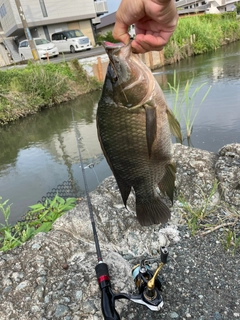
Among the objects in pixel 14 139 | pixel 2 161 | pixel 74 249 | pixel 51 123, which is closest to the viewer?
pixel 74 249

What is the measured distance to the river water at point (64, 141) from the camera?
5.39 m

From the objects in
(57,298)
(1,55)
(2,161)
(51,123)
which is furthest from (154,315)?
(1,55)

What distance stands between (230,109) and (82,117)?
5010mm

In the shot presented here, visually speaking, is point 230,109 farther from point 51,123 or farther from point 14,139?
point 14,139

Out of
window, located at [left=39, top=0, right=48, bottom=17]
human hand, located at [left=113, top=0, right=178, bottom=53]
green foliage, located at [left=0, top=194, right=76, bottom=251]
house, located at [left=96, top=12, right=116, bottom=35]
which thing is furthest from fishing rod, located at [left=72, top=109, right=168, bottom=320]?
house, located at [left=96, top=12, right=116, bottom=35]

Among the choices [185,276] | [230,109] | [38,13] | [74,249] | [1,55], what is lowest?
[230,109]

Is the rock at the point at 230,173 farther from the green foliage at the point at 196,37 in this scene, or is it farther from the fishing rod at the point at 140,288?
the green foliage at the point at 196,37

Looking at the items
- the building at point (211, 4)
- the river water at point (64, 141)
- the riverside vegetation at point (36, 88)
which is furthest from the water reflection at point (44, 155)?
the building at point (211, 4)

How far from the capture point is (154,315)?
1821 millimetres

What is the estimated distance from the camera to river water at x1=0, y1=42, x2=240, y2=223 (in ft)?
17.7

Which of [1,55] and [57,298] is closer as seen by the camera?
[57,298]

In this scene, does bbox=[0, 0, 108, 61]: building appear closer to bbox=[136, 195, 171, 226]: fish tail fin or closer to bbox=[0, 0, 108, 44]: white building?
bbox=[0, 0, 108, 44]: white building

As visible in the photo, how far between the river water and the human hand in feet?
9.90

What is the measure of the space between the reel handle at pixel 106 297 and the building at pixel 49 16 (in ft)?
96.6
